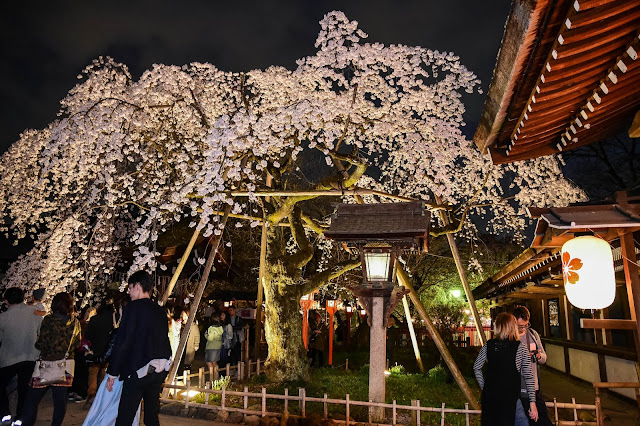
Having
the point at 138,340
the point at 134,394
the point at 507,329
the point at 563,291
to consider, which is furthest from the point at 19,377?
the point at 563,291

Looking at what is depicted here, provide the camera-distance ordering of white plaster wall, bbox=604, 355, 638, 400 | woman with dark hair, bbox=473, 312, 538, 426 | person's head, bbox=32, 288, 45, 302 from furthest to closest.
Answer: white plaster wall, bbox=604, 355, 638, 400 → person's head, bbox=32, 288, 45, 302 → woman with dark hair, bbox=473, 312, 538, 426

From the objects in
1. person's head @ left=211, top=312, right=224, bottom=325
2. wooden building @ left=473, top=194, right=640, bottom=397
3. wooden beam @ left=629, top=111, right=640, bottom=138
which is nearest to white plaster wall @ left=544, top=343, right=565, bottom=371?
wooden building @ left=473, top=194, right=640, bottom=397

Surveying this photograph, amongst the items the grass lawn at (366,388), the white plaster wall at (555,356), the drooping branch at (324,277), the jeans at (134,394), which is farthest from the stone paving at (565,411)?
the drooping branch at (324,277)

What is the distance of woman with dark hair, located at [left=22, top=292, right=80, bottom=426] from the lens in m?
5.43

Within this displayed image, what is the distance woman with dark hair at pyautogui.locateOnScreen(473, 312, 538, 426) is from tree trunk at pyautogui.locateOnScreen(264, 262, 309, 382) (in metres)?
7.08

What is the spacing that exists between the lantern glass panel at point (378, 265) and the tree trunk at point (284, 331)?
4.28 metres

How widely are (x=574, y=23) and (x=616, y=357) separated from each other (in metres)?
10.1

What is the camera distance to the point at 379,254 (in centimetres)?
763

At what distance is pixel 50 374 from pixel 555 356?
17.0m

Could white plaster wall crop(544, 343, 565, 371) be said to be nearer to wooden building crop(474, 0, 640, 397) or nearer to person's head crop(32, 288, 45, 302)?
wooden building crop(474, 0, 640, 397)

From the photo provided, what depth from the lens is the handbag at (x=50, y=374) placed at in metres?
5.37

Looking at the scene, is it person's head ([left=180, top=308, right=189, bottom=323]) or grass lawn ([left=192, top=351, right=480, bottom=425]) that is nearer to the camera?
grass lawn ([left=192, top=351, right=480, bottom=425])

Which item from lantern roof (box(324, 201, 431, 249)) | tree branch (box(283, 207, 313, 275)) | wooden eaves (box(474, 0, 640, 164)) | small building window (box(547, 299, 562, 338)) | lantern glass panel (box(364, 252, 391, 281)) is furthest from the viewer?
small building window (box(547, 299, 562, 338))

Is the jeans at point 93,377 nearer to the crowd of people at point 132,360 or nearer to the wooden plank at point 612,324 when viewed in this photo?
the crowd of people at point 132,360
